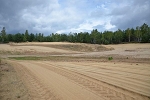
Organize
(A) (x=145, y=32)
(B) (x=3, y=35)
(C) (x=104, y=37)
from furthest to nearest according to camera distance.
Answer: (B) (x=3, y=35)
(C) (x=104, y=37)
(A) (x=145, y=32)

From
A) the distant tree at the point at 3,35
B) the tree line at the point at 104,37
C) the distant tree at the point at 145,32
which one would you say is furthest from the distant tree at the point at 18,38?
the distant tree at the point at 145,32

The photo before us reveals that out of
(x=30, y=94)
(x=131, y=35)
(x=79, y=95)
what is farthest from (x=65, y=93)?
(x=131, y=35)

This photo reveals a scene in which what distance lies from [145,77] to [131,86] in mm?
1800

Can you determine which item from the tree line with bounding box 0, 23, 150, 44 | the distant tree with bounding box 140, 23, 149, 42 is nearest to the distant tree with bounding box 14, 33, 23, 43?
the tree line with bounding box 0, 23, 150, 44

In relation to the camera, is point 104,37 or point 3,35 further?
point 3,35

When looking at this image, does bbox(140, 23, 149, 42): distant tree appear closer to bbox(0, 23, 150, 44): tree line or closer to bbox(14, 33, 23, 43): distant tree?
bbox(0, 23, 150, 44): tree line

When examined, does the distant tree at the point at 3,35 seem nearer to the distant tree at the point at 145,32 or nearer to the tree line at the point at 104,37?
the tree line at the point at 104,37

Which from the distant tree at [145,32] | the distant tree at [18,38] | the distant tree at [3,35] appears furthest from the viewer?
the distant tree at [3,35]

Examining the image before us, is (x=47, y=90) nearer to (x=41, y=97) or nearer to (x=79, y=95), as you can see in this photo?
(x=41, y=97)

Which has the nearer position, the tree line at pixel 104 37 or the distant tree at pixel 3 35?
the tree line at pixel 104 37

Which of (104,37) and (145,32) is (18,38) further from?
(145,32)

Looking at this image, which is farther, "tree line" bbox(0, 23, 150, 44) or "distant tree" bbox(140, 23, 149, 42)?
"tree line" bbox(0, 23, 150, 44)

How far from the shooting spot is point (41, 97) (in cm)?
770

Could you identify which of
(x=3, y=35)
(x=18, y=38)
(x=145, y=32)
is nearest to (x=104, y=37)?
(x=145, y=32)
